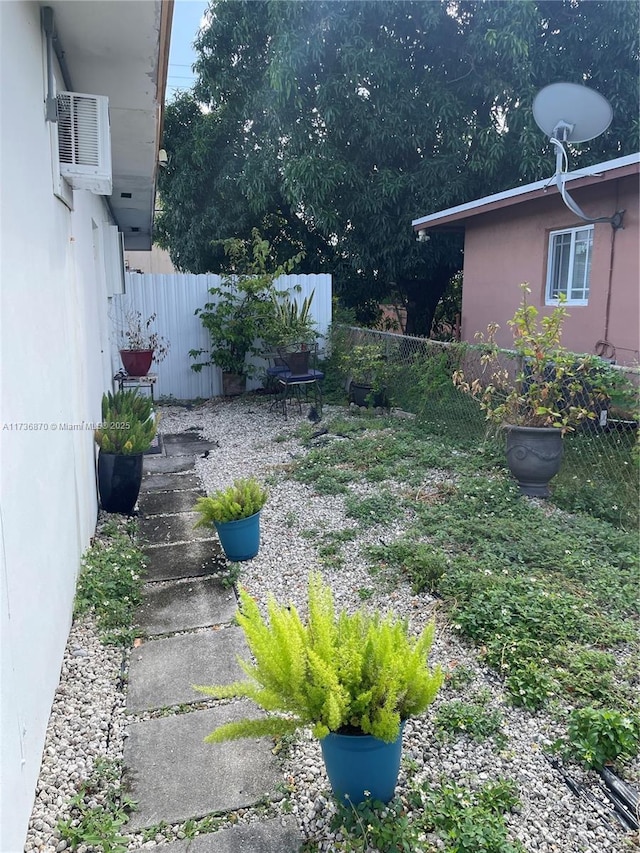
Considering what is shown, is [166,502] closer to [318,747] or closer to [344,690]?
[318,747]

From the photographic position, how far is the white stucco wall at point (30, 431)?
1828 mm

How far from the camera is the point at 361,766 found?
190cm

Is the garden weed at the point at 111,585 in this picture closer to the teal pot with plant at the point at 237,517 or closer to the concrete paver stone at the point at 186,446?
the teal pot with plant at the point at 237,517

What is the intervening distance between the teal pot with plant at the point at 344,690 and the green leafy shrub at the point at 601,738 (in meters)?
0.71

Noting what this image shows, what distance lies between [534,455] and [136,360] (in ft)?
14.4

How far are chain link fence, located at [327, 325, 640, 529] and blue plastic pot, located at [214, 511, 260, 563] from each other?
247 centimetres

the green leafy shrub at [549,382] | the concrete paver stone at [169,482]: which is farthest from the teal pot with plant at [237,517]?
the green leafy shrub at [549,382]

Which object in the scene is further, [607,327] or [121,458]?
[607,327]

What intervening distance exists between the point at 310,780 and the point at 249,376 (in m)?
8.07

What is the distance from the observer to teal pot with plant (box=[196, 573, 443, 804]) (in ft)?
5.99

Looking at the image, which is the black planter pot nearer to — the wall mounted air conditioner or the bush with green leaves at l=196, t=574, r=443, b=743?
the wall mounted air conditioner

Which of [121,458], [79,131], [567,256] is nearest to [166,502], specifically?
[121,458]

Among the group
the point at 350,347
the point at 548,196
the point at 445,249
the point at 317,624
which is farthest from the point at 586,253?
the point at 317,624

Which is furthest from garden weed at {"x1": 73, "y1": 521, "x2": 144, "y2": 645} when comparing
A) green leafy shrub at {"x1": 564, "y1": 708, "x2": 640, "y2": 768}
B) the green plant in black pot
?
the green plant in black pot
